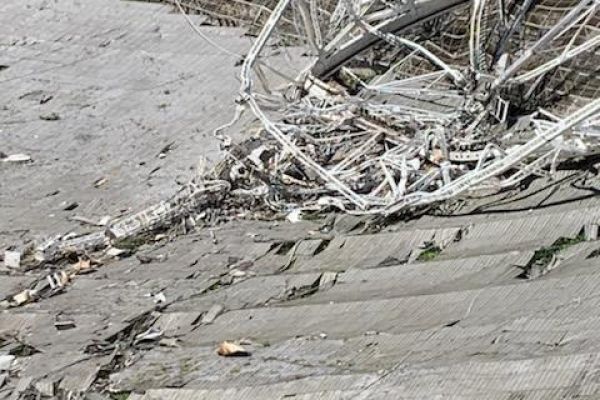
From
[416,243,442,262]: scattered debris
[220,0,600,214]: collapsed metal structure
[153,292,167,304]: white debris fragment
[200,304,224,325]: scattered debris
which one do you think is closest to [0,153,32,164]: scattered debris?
[220,0,600,214]: collapsed metal structure

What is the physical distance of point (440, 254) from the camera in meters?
4.17

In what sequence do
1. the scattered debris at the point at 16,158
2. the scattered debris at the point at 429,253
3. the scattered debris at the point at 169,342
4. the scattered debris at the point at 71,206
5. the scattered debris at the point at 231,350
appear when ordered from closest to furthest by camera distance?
1. the scattered debris at the point at 231,350
2. the scattered debris at the point at 169,342
3. the scattered debris at the point at 429,253
4. the scattered debris at the point at 71,206
5. the scattered debris at the point at 16,158

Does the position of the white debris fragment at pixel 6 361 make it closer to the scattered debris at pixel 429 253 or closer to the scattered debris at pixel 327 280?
the scattered debris at pixel 327 280

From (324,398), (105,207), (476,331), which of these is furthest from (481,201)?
(105,207)

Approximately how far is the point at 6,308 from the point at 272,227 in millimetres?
1279

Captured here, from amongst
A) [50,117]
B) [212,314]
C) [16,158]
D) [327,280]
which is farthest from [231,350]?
[50,117]

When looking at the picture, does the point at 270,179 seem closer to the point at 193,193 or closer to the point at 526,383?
the point at 193,193

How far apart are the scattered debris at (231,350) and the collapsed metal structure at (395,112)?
1248 mm

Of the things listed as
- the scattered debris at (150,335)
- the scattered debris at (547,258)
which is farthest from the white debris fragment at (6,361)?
the scattered debris at (547,258)

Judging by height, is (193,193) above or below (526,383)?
below

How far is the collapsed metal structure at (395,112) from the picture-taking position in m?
4.84

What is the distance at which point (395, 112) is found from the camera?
5324mm

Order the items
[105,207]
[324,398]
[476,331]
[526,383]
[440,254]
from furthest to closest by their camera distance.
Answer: [105,207], [440,254], [476,331], [324,398], [526,383]

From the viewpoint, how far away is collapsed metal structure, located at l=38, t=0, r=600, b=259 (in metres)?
4.84
